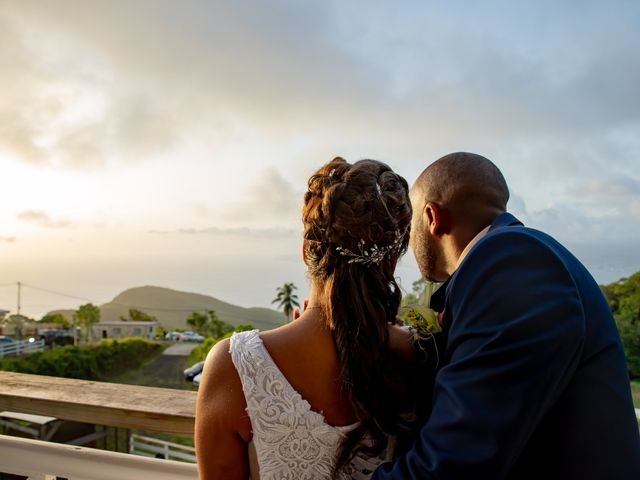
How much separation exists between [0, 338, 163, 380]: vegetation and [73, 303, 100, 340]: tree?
1951 centimetres

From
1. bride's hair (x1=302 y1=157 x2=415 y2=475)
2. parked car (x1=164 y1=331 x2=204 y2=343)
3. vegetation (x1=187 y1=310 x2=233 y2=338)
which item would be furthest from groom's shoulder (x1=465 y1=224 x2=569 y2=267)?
parked car (x1=164 y1=331 x2=204 y2=343)

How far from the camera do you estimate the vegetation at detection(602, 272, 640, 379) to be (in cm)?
1833

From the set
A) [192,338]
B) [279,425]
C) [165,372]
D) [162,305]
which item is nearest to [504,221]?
[279,425]

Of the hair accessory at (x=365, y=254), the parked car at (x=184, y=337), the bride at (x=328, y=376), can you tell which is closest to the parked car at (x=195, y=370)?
the bride at (x=328, y=376)

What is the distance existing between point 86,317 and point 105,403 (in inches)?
2913

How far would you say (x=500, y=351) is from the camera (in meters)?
1.12

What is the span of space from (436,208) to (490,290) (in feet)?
2.04

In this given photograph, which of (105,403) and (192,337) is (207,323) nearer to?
(192,337)

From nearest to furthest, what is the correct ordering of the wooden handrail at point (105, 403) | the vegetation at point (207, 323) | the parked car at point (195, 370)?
1. the wooden handrail at point (105, 403)
2. the parked car at point (195, 370)
3. the vegetation at point (207, 323)

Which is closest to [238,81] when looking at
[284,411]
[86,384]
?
[86,384]

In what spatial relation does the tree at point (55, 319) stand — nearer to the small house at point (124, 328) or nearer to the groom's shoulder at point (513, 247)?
the small house at point (124, 328)

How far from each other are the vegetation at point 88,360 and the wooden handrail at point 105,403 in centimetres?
3373

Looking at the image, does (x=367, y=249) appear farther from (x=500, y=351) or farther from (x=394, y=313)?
(x=500, y=351)

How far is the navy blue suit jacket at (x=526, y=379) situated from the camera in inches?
43.7
